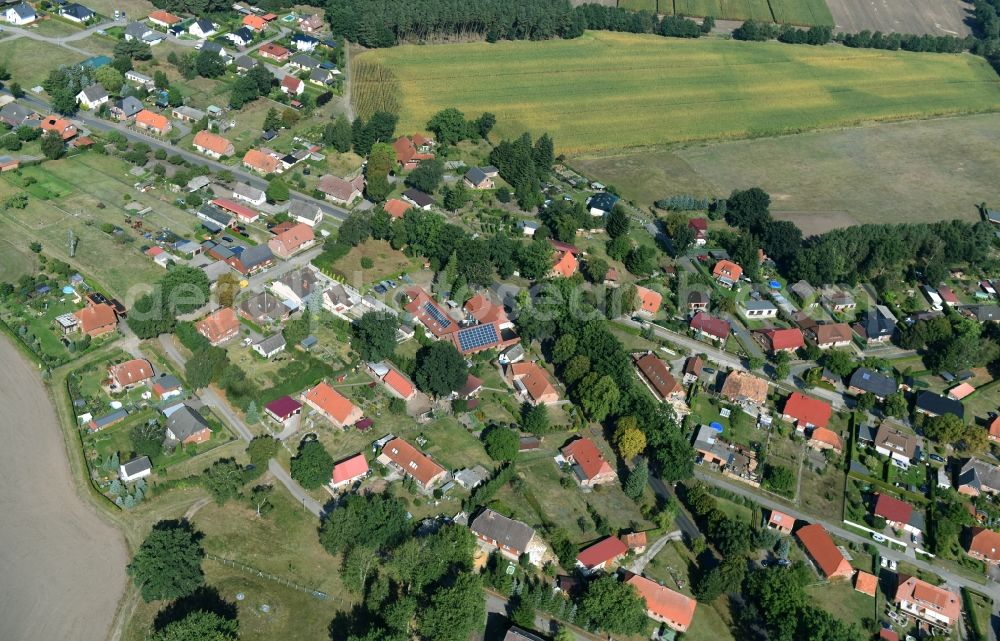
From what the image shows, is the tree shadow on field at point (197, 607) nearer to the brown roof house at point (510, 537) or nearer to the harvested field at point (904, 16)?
the brown roof house at point (510, 537)

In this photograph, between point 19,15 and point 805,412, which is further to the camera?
point 19,15

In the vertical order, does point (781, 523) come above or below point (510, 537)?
above

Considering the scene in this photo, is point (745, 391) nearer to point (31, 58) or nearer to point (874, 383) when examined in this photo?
point (874, 383)

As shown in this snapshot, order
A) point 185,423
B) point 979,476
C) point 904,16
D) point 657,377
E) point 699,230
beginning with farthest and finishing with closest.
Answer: point 904,16, point 699,230, point 657,377, point 979,476, point 185,423

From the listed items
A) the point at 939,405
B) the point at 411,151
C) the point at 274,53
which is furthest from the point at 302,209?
the point at 939,405

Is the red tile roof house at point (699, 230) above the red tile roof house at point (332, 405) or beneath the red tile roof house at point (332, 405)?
above

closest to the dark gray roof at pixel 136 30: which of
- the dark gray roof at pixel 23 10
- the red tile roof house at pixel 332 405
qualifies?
the dark gray roof at pixel 23 10

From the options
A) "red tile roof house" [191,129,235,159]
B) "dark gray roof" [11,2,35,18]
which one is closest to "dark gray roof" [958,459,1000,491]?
"red tile roof house" [191,129,235,159]

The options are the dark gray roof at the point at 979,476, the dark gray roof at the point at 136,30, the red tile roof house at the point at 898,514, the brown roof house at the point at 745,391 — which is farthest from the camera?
the dark gray roof at the point at 136,30

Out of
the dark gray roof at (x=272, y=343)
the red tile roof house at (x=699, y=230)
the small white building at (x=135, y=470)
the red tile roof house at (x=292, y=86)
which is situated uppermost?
the red tile roof house at (x=292, y=86)
